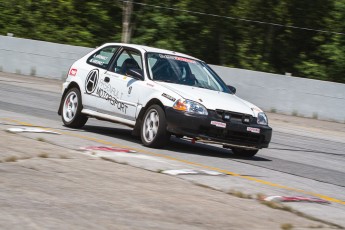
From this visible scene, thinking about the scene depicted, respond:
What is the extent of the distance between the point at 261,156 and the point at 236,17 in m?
22.3

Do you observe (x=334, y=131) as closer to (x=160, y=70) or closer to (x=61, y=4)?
(x=160, y=70)

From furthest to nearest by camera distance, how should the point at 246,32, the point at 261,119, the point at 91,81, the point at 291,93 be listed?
1. the point at 246,32
2. the point at 291,93
3. the point at 91,81
4. the point at 261,119

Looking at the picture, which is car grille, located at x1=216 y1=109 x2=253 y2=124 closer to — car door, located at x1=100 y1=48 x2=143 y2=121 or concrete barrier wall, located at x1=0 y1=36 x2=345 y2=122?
car door, located at x1=100 y1=48 x2=143 y2=121

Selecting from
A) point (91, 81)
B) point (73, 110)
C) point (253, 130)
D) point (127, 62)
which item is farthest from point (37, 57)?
point (253, 130)

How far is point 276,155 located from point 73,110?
3463 millimetres

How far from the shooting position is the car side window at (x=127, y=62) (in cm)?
1313

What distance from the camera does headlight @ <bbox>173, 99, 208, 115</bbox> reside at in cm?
1187

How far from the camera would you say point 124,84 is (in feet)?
42.6

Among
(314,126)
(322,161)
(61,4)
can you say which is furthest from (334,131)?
(61,4)

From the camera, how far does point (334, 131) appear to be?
21156 millimetres

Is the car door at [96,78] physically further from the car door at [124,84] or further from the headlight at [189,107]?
the headlight at [189,107]

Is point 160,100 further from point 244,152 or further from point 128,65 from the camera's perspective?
point 244,152

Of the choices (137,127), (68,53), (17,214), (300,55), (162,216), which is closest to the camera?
(17,214)

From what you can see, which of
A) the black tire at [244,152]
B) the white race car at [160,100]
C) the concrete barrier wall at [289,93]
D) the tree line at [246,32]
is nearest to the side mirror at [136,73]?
the white race car at [160,100]
